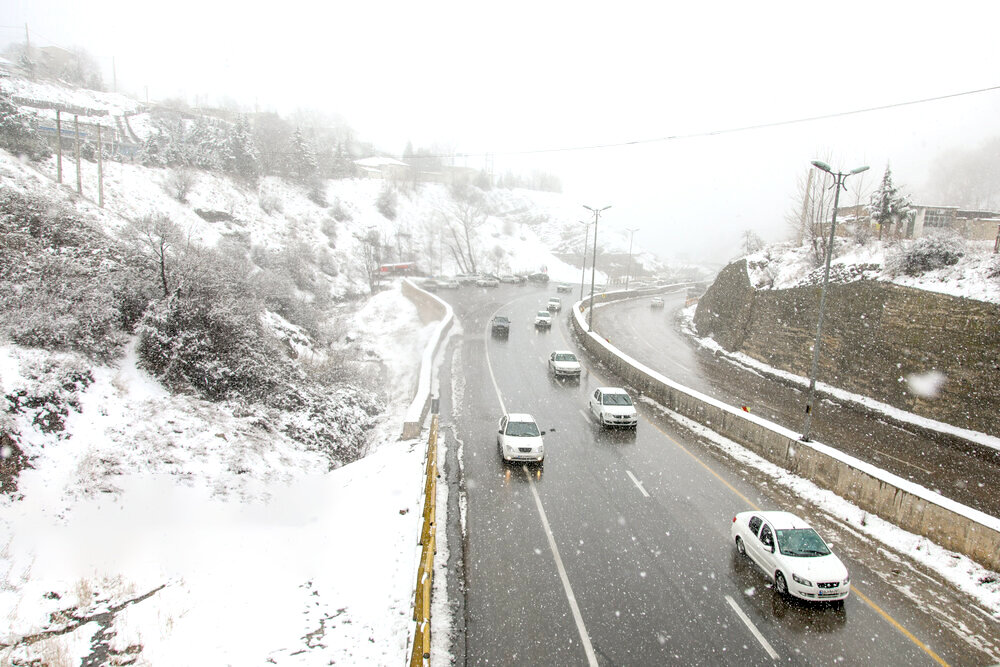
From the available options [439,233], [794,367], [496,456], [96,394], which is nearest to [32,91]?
[439,233]

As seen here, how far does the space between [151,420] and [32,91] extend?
92134 millimetres

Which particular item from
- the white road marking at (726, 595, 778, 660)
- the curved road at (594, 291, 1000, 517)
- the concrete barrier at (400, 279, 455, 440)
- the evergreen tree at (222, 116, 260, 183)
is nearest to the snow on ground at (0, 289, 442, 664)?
the concrete barrier at (400, 279, 455, 440)

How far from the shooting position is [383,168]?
130m

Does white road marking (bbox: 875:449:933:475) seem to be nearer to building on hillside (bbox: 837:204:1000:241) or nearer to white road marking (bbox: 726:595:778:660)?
white road marking (bbox: 726:595:778:660)

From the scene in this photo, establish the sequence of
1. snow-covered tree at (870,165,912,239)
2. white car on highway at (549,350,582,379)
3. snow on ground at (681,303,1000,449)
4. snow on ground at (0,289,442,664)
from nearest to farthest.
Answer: snow on ground at (0,289,442,664), snow on ground at (681,303,1000,449), white car on highway at (549,350,582,379), snow-covered tree at (870,165,912,239)

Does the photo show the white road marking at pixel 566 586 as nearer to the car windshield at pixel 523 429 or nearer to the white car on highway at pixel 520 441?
the white car on highway at pixel 520 441

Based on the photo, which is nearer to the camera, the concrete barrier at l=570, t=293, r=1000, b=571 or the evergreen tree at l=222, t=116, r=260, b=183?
the concrete barrier at l=570, t=293, r=1000, b=571

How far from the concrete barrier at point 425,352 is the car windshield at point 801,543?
499 inches

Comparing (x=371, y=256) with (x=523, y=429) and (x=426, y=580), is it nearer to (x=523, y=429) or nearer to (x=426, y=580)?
(x=523, y=429)

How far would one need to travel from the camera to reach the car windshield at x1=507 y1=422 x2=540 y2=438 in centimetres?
1719

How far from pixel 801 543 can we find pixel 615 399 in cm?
1098

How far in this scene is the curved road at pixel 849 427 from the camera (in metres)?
16.8

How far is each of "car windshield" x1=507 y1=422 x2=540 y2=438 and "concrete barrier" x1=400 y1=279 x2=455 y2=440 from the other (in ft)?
13.6

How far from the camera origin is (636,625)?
9164mm
